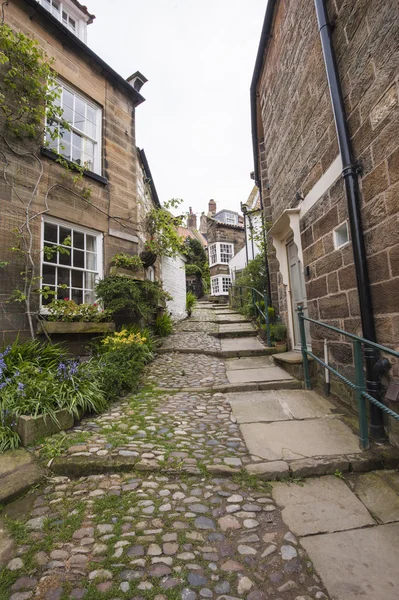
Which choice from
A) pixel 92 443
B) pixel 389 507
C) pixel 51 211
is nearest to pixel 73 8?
pixel 51 211

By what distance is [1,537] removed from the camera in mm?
1547

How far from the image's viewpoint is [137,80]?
7.07m

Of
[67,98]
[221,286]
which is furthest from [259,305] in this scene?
[221,286]

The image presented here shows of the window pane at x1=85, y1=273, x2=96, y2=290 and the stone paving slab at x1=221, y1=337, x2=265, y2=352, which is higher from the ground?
the window pane at x1=85, y1=273, x2=96, y2=290

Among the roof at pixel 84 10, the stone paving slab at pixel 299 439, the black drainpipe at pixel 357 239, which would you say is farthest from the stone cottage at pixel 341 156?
the roof at pixel 84 10

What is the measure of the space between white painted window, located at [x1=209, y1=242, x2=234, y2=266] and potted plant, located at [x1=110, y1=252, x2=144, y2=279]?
49.0ft

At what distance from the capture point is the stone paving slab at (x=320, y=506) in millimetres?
1583

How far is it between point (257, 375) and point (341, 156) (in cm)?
312

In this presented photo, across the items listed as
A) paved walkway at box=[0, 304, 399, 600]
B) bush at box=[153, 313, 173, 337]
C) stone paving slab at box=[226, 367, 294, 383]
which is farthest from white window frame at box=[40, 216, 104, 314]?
stone paving slab at box=[226, 367, 294, 383]

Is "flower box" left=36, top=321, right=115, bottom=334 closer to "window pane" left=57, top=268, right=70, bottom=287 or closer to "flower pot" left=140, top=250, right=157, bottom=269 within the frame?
"window pane" left=57, top=268, right=70, bottom=287

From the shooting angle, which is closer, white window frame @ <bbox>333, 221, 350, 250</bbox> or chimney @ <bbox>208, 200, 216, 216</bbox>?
white window frame @ <bbox>333, 221, 350, 250</bbox>

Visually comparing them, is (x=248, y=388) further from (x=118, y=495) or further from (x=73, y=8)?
(x=73, y=8)

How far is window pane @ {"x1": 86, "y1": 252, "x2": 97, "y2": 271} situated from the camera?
5.58m

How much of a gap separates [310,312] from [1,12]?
7.30 meters
